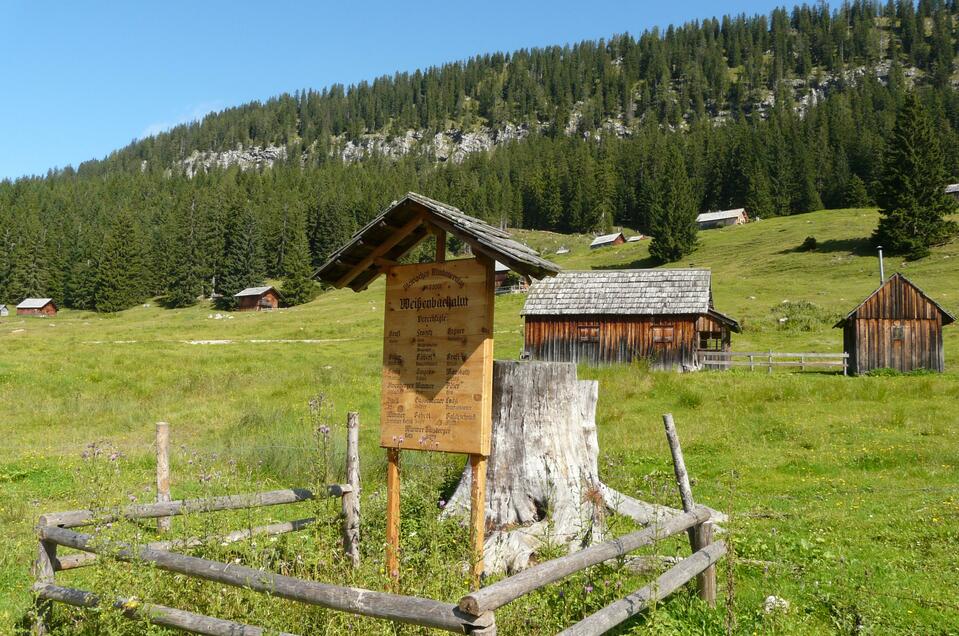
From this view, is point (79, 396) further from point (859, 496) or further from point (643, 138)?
point (643, 138)

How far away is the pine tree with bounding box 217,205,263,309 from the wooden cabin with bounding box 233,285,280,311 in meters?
1.84

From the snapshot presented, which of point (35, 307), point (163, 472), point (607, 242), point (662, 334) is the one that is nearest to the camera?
point (163, 472)

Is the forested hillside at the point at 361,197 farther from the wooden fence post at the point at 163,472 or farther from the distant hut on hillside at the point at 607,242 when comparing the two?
the wooden fence post at the point at 163,472

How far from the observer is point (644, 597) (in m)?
5.11

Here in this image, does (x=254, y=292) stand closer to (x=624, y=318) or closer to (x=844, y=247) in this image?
(x=624, y=318)

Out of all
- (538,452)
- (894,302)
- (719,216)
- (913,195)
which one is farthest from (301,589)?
(719,216)

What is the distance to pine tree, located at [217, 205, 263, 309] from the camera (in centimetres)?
8888

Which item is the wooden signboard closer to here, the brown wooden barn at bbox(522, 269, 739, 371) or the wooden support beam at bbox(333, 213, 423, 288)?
the wooden support beam at bbox(333, 213, 423, 288)

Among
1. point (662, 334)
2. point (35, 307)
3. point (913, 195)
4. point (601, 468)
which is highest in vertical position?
point (913, 195)

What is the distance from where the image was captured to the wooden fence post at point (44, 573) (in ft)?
18.0

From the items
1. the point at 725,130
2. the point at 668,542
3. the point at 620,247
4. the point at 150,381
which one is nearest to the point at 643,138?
the point at 725,130

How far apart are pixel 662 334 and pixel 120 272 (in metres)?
80.1

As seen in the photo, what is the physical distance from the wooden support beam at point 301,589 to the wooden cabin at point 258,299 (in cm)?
8127

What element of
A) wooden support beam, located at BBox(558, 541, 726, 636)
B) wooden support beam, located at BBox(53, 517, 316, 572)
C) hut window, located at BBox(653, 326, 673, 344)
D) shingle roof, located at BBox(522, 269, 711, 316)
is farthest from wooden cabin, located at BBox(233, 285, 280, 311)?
wooden support beam, located at BBox(558, 541, 726, 636)
